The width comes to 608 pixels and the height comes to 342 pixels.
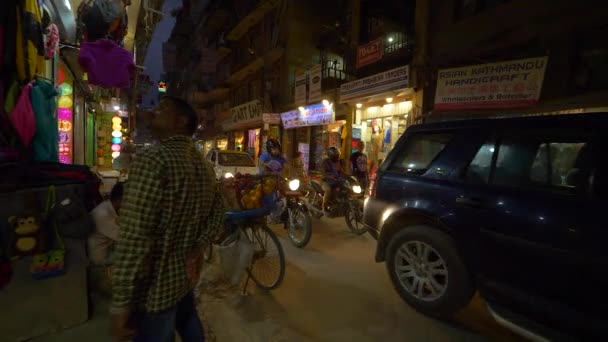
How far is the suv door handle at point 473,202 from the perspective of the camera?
2736mm

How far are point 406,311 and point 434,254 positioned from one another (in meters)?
0.72

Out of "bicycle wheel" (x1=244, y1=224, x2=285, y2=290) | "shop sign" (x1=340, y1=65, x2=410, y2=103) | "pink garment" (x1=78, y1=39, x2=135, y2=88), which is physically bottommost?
"bicycle wheel" (x1=244, y1=224, x2=285, y2=290)

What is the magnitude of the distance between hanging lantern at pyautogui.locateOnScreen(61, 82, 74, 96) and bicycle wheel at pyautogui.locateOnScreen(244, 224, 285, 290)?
20.2 feet

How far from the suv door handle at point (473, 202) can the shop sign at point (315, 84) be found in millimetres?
10362

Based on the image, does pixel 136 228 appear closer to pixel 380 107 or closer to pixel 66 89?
pixel 66 89

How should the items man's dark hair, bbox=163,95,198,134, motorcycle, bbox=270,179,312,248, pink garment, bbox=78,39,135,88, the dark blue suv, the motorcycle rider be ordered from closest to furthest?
man's dark hair, bbox=163,95,198,134 < the dark blue suv < pink garment, bbox=78,39,135,88 < motorcycle, bbox=270,179,312,248 < the motorcycle rider

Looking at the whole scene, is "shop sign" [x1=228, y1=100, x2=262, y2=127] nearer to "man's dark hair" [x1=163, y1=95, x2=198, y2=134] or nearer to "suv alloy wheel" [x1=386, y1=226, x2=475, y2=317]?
"suv alloy wheel" [x1=386, y1=226, x2=475, y2=317]

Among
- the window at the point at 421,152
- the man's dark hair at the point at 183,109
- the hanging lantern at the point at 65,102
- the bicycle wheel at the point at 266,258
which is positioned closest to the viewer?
the man's dark hair at the point at 183,109

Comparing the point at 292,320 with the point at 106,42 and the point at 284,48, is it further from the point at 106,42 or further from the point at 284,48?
the point at 284,48

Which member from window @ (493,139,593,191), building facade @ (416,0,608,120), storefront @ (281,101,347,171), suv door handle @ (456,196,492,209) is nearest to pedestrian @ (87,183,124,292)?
suv door handle @ (456,196,492,209)

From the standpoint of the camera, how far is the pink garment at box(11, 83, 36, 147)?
281 centimetres

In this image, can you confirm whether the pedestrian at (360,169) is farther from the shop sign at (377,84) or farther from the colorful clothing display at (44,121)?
the colorful clothing display at (44,121)

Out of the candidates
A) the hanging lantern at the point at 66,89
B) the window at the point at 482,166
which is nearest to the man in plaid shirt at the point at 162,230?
the window at the point at 482,166

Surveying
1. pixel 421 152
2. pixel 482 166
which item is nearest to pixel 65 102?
pixel 421 152
